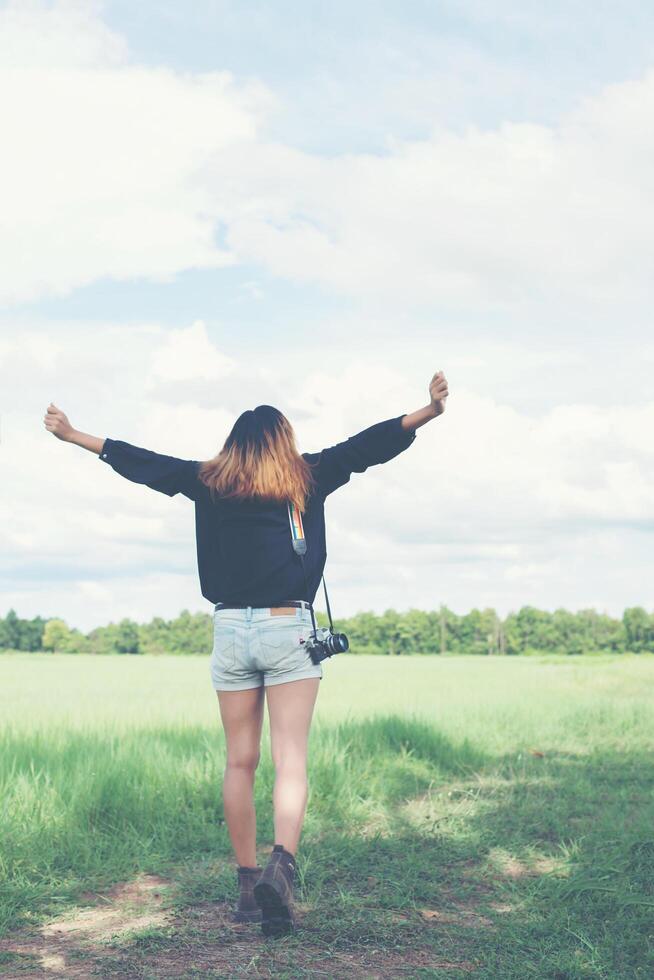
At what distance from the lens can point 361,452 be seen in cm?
493

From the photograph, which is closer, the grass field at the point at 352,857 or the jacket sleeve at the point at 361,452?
the grass field at the point at 352,857

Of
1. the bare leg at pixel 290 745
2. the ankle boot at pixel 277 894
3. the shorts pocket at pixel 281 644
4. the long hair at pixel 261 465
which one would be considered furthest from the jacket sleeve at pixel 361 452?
the ankle boot at pixel 277 894

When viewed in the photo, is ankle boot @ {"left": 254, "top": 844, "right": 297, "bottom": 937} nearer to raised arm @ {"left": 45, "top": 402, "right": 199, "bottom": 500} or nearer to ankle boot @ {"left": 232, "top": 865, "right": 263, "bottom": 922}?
ankle boot @ {"left": 232, "top": 865, "right": 263, "bottom": 922}

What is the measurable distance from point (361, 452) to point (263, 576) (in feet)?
2.69

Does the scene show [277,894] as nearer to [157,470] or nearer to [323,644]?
Result: [323,644]

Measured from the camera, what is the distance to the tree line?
64.2 meters

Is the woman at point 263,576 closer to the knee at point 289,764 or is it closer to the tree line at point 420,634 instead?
the knee at point 289,764

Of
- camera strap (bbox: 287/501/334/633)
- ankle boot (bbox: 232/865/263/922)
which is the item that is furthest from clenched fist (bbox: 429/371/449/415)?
ankle boot (bbox: 232/865/263/922)

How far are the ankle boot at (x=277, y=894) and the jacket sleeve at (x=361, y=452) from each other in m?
1.76

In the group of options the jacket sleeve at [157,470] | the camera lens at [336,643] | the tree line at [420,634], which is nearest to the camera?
the camera lens at [336,643]

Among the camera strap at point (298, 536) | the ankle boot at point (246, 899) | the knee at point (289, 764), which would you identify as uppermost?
the camera strap at point (298, 536)

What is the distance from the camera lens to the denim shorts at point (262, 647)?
4.57m

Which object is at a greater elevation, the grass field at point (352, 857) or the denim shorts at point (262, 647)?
the denim shorts at point (262, 647)

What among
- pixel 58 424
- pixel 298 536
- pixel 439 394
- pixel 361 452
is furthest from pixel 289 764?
pixel 58 424
